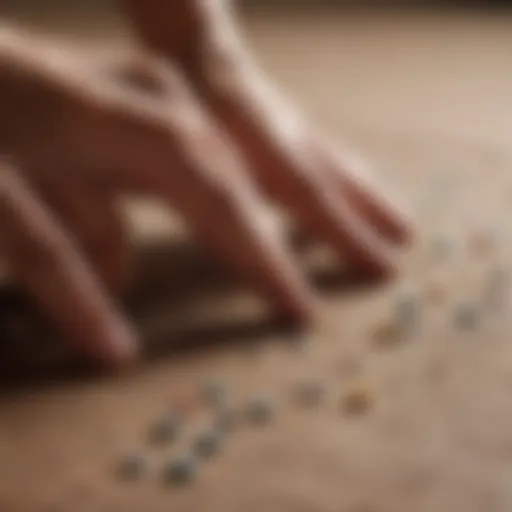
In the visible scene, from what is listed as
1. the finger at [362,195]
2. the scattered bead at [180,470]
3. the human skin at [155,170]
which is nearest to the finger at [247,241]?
the human skin at [155,170]

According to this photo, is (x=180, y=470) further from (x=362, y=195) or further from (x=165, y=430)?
(x=362, y=195)

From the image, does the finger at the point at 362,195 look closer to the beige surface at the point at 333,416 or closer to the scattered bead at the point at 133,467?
the beige surface at the point at 333,416

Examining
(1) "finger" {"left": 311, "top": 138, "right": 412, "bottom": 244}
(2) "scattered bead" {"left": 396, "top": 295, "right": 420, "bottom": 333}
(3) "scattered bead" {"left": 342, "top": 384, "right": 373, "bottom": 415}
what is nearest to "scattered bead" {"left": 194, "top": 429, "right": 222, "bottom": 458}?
(3) "scattered bead" {"left": 342, "top": 384, "right": 373, "bottom": 415}

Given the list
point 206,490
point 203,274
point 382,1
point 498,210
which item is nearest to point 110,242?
point 203,274

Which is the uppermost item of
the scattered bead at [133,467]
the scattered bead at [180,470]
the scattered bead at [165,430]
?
the scattered bead at [165,430]

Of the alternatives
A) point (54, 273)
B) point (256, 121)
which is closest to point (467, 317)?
point (256, 121)
